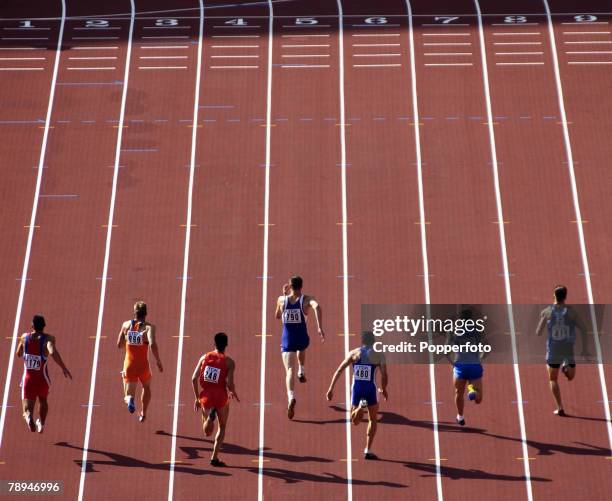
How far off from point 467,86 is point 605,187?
369cm

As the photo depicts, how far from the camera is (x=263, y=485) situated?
1609cm

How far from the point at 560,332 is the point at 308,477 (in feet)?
12.4

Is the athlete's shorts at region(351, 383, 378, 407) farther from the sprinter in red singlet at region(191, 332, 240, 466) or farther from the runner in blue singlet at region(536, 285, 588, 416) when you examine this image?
the runner in blue singlet at region(536, 285, 588, 416)

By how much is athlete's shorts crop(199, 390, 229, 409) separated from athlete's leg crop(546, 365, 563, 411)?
14.6 ft

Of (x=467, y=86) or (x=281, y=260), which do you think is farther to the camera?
(x=467, y=86)

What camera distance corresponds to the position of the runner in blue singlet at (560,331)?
655 inches

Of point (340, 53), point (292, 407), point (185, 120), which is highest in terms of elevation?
point (340, 53)

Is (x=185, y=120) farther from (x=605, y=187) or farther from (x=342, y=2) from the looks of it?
(x=605, y=187)

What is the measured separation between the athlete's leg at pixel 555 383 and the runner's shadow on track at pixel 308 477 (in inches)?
101

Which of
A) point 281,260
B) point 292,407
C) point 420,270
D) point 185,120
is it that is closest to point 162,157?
point 185,120

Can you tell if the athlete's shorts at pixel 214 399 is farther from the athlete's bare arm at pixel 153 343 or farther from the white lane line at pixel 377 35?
the white lane line at pixel 377 35

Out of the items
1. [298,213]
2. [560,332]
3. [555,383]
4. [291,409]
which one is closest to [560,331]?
[560,332]

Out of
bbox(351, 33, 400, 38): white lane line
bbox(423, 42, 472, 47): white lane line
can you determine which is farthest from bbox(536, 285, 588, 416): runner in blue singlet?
bbox(351, 33, 400, 38): white lane line

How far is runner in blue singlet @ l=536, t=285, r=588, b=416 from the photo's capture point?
1662 cm
